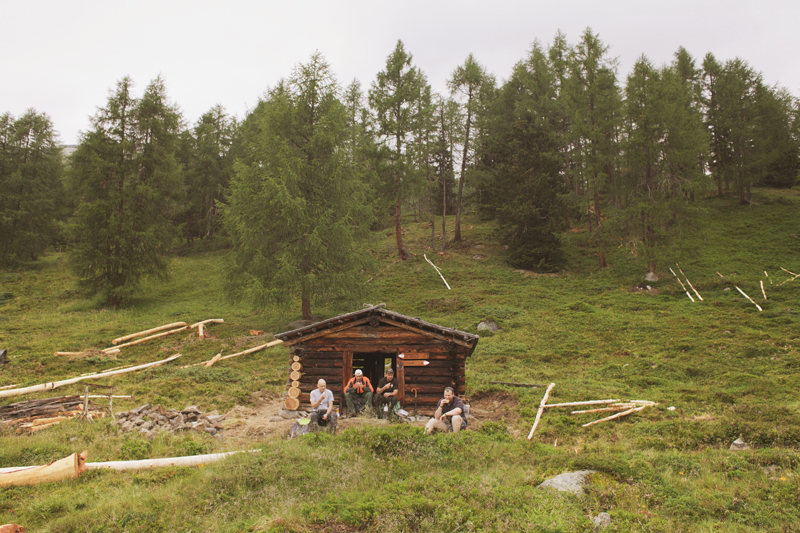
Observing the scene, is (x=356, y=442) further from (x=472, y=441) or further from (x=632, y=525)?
(x=632, y=525)

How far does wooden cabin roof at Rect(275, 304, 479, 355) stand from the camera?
1313 cm

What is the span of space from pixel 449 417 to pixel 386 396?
2198 mm

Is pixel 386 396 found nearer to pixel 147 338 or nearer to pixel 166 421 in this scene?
pixel 166 421

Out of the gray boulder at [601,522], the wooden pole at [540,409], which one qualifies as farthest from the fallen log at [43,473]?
the wooden pole at [540,409]

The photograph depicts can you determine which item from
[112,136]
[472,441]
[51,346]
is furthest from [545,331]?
[112,136]

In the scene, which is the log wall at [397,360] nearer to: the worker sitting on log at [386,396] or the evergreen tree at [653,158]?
the worker sitting on log at [386,396]

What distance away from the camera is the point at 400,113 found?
31484 millimetres

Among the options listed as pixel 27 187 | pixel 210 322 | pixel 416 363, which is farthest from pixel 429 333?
pixel 27 187

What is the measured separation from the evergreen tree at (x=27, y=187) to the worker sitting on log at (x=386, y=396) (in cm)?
3350

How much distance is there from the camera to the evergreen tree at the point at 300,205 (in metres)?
Answer: 22.5

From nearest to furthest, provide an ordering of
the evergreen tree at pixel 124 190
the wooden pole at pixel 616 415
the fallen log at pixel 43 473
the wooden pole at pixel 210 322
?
the fallen log at pixel 43 473 < the wooden pole at pixel 616 415 < the wooden pole at pixel 210 322 < the evergreen tree at pixel 124 190

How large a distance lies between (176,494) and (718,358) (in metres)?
18.0

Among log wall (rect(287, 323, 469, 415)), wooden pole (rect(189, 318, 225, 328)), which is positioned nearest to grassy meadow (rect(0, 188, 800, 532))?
wooden pole (rect(189, 318, 225, 328))

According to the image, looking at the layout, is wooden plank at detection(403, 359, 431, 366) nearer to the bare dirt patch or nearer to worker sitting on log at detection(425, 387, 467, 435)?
worker sitting on log at detection(425, 387, 467, 435)
